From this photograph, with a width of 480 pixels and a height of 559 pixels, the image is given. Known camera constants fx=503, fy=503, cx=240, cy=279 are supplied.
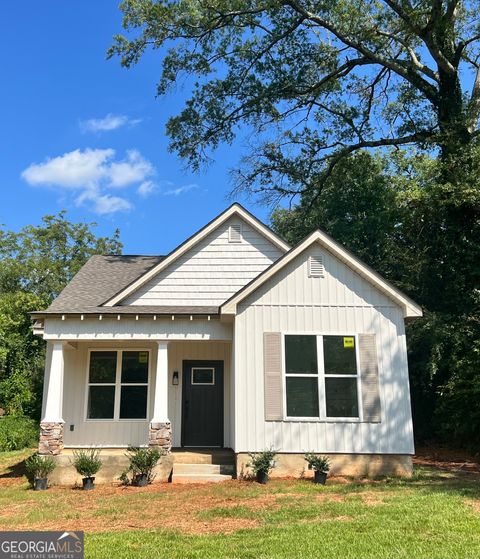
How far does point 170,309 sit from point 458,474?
7.07 m

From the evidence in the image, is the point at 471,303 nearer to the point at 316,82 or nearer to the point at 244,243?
the point at 244,243

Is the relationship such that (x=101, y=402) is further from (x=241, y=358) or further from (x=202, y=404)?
(x=241, y=358)

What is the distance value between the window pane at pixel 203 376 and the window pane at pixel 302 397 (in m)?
2.72

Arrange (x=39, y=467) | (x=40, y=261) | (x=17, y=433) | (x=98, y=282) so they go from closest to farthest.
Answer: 1. (x=39, y=467)
2. (x=98, y=282)
3. (x=17, y=433)
4. (x=40, y=261)

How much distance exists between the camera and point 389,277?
18.4m

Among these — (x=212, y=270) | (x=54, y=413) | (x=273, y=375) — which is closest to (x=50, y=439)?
(x=54, y=413)

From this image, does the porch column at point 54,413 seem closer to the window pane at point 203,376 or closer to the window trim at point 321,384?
the window pane at point 203,376

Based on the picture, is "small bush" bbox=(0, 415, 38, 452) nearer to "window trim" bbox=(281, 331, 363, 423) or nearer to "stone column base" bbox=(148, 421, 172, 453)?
"stone column base" bbox=(148, 421, 172, 453)

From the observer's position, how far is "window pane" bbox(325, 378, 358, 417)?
10.2 m

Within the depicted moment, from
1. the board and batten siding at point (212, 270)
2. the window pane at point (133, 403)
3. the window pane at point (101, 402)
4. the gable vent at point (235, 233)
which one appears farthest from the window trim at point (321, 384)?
the window pane at point (101, 402)

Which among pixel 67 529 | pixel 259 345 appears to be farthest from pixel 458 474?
pixel 67 529

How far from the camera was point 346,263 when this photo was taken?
430 inches

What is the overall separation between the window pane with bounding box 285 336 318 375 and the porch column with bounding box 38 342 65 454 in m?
4.93

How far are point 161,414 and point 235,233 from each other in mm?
4917
